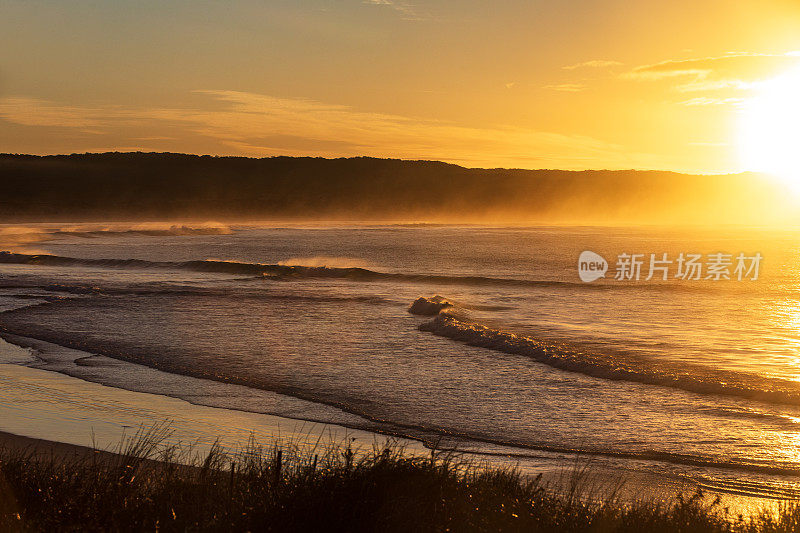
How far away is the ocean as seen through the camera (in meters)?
9.46

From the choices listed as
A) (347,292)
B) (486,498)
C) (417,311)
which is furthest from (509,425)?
(347,292)

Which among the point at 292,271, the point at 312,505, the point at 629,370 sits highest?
the point at 312,505

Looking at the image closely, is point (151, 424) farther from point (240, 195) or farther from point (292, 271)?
point (240, 195)

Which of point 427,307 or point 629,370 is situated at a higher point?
point 629,370

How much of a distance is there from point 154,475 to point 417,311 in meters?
15.6

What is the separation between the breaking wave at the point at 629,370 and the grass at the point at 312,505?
6014mm

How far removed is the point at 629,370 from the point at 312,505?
30.0ft

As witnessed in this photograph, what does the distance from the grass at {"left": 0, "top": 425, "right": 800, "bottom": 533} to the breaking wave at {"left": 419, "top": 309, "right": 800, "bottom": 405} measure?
19.7 ft

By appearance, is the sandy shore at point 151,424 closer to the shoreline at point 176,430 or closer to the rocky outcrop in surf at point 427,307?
the shoreline at point 176,430

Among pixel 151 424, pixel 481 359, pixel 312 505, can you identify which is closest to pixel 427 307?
pixel 481 359

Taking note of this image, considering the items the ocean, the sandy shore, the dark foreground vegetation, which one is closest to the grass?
the sandy shore

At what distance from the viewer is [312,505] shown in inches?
204

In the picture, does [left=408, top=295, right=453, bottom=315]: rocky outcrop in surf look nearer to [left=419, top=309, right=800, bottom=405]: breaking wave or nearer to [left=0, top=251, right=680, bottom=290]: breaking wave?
[left=419, top=309, right=800, bottom=405]: breaking wave

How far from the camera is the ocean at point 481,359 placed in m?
9.46
